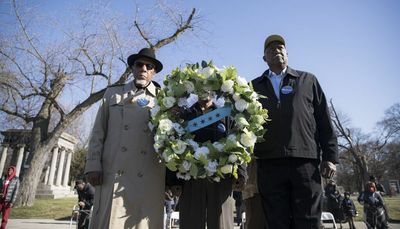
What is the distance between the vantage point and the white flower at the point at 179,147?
313 cm

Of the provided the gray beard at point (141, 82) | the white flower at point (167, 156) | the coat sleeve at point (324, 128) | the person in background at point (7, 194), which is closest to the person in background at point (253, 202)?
the coat sleeve at point (324, 128)

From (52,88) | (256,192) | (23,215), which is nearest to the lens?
(256,192)

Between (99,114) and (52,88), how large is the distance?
59.0 ft

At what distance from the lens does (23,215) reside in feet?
56.2

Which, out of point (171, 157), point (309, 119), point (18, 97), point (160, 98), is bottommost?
point (171, 157)

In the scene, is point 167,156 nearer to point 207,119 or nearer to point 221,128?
point 207,119

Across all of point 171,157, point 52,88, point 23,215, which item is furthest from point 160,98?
point 52,88

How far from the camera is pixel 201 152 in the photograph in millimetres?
3076

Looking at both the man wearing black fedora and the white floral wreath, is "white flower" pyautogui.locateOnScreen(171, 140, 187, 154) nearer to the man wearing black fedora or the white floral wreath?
the white floral wreath

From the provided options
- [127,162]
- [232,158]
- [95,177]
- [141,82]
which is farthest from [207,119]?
[95,177]

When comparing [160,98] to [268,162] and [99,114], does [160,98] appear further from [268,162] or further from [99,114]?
[268,162]

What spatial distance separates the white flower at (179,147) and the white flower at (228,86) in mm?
788

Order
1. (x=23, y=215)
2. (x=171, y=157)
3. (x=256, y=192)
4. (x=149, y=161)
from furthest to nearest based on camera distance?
(x=23, y=215)
(x=256, y=192)
(x=149, y=161)
(x=171, y=157)

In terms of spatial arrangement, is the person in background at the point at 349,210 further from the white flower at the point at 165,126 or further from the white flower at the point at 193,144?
the white flower at the point at 165,126
